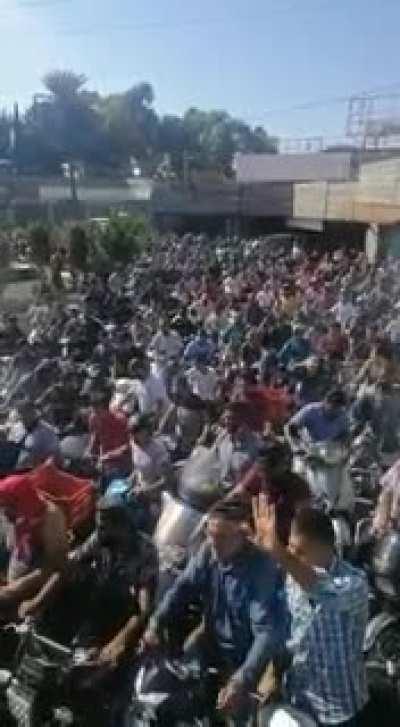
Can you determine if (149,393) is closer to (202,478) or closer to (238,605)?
(202,478)

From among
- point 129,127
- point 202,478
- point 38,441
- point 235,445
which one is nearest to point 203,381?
point 38,441

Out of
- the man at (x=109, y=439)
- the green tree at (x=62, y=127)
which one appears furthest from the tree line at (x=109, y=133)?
the man at (x=109, y=439)

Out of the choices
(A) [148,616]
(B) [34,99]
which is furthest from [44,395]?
(B) [34,99]

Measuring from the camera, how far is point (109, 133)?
11512cm

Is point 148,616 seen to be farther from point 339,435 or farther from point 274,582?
point 339,435

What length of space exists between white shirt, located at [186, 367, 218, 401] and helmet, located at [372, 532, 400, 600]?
5.31 m

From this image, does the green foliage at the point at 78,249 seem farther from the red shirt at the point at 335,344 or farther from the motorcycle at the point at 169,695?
the motorcycle at the point at 169,695

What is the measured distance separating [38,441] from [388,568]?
3.57 meters

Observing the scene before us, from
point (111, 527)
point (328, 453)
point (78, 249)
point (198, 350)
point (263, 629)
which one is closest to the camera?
point (263, 629)

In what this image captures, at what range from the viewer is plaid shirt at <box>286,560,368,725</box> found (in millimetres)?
4180

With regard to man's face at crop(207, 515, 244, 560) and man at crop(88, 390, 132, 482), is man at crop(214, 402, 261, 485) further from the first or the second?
man's face at crop(207, 515, 244, 560)

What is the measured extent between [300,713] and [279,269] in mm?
22163

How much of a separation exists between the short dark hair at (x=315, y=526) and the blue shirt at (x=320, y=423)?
434cm

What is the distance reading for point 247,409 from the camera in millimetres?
8859
